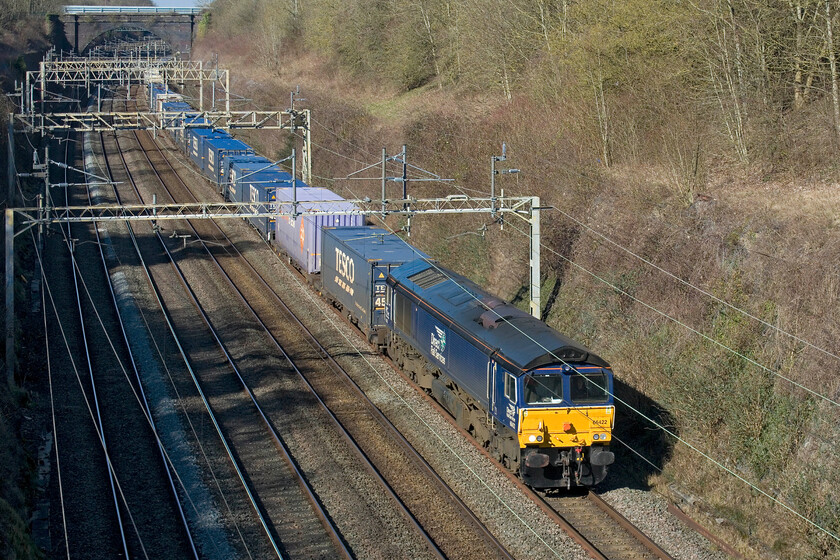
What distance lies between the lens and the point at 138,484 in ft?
52.6

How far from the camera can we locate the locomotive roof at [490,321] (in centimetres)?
1517

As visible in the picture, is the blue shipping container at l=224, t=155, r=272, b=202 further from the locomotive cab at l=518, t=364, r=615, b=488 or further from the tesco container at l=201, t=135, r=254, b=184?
the locomotive cab at l=518, t=364, r=615, b=488

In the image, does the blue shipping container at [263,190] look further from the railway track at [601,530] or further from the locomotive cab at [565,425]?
the railway track at [601,530]

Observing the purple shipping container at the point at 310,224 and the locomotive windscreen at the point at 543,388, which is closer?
the locomotive windscreen at the point at 543,388

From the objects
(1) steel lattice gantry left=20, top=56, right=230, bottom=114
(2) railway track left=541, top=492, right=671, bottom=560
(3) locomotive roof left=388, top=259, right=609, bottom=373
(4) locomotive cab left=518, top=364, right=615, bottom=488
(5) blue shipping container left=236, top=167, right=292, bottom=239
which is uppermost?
(1) steel lattice gantry left=20, top=56, right=230, bottom=114

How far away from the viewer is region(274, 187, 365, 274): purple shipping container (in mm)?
27578

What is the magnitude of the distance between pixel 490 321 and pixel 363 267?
6703mm

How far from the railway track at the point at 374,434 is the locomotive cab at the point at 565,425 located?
1.55 m

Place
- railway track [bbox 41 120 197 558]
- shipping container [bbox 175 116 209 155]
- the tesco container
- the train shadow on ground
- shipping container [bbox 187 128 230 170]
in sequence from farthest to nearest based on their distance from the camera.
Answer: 1. shipping container [bbox 175 116 209 155]
2. shipping container [bbox 187 128 230 170]
3. the tesco container
4. the train shadow on ground
5. railway track [bbox 41 120 197 558]

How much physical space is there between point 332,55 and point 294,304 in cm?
3972

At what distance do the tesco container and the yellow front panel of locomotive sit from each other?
95.4ft

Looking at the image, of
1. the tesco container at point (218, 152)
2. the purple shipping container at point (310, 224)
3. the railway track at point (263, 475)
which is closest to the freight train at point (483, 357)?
the purple shipping container at point (310, 224)

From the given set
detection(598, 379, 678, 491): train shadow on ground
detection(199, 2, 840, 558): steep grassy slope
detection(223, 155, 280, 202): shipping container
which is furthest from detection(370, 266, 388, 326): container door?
detection(223, 155, 280, 202): shipping container

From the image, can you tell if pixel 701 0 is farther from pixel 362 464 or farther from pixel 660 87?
pixel 362 464
